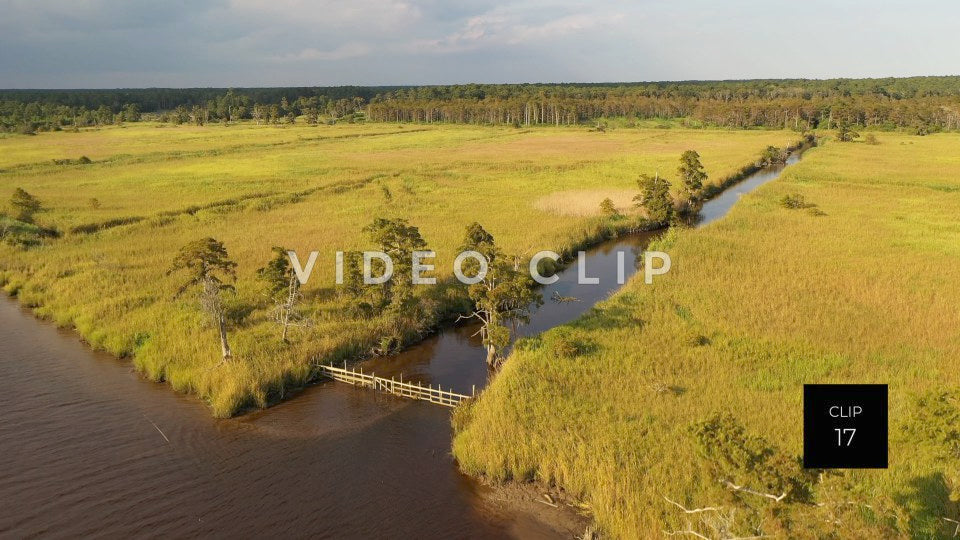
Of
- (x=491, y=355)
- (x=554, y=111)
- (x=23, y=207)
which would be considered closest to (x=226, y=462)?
(x=491, y=355)

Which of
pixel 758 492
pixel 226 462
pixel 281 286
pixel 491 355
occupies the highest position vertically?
pixel 281 286

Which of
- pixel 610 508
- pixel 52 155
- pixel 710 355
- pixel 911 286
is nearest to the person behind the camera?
pixel 610 508

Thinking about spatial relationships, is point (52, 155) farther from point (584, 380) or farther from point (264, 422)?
point (584, 380)

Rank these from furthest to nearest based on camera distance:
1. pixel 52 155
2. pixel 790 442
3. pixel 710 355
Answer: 1. pixel 52 155
2. pixel 710 355
3. pixel 790 442

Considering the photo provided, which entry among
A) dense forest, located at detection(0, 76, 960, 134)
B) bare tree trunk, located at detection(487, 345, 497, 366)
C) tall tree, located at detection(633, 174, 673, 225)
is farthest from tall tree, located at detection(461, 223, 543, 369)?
dense forest, located at detection(0, 76, 960, 134)

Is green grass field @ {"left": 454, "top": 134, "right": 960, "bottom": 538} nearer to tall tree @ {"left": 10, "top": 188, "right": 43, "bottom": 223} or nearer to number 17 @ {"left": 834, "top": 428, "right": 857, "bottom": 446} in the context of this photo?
number 17 @ {"left": 834, "top": 428, "right": 857, "bottom": 446}

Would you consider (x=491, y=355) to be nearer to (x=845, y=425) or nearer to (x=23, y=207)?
(x=845, y=425)

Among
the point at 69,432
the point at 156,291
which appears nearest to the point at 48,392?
the point at 69,432
